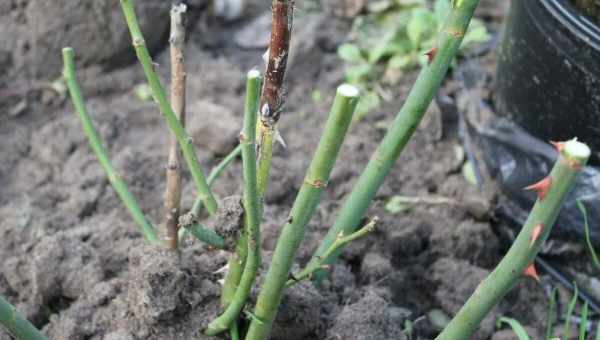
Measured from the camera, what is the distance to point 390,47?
7.98 ft

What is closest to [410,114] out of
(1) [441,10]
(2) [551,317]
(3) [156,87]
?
(3) [156,87]

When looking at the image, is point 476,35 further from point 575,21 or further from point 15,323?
point 15,323

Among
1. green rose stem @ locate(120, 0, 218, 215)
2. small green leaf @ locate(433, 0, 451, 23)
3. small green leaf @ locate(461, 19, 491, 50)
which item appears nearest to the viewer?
green rose stem @ locate(120, 0, 218, 215)

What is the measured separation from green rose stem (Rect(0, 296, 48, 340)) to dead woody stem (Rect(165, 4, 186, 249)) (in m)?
0.38

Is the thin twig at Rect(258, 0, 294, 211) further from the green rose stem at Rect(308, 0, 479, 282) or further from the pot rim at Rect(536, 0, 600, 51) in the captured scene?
the pot rim at Rect(536, 0, 600, 51)

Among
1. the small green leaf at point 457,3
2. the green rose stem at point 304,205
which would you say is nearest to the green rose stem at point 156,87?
the green rose stem at point 304,205

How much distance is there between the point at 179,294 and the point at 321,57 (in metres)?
1.39

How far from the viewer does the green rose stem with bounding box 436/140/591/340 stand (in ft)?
2.75

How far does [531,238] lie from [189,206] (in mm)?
1082

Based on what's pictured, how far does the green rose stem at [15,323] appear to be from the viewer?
1.02 m

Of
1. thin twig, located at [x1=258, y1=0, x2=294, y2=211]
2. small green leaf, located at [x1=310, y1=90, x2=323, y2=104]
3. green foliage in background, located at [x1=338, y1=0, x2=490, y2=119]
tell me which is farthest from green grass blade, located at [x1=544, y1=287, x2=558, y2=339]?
small green leaf, located at [x1=310, y1=90, x2=323, y2=104]

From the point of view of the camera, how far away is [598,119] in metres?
1.62

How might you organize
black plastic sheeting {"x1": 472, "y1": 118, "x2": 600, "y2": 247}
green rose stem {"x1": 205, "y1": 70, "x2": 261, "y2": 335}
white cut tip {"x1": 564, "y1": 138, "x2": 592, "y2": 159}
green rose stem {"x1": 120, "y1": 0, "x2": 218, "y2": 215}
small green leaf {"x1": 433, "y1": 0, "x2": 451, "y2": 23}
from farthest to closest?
small green leaf {"x1": 433, "y1": 0, "x2": 451, "y2": 23}, black plastic sheeting {"x1": 472, "y1": 118, "x2": 600, "y2": 247}, green rose stem {"x1": 120, "y1": 0, "x2": 218, "y2": 215}, green rose stem {"x1": 205, "y1": 70, "x2": 261, "y2": 335}, white cut tip {"x1": 564, "y1": 138, "x2": 592, "y2": 159}

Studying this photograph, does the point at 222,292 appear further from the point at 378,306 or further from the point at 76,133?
the point at 76,133
